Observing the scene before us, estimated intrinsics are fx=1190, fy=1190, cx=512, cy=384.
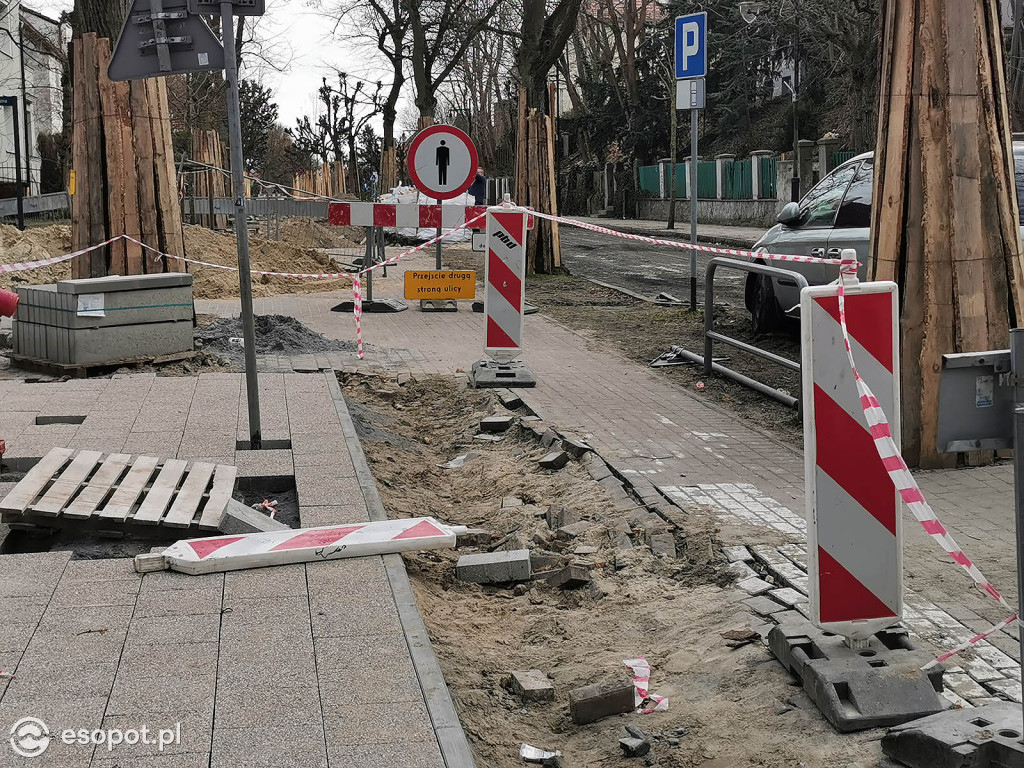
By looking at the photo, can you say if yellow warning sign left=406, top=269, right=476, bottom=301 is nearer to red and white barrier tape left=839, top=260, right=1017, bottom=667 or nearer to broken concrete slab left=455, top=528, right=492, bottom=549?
broken concrete slab left=455, top=528, right=492, bottom=549

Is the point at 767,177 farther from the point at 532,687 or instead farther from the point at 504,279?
the point at 532,687

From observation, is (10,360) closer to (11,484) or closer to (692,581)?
(11,484)

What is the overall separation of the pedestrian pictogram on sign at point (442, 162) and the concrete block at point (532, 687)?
31.4 ft

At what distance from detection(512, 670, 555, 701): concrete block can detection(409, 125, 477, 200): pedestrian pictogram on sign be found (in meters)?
9.58

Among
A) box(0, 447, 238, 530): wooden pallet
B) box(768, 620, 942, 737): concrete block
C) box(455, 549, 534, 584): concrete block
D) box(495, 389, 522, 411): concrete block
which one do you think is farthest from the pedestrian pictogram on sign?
box(768, 620, 942, 737): concrete block

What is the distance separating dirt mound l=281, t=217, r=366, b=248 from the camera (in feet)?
104

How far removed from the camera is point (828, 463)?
4.03 metres

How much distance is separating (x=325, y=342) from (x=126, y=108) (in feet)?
11.1

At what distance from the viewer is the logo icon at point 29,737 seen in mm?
3383

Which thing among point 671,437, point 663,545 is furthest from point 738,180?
point 663,545

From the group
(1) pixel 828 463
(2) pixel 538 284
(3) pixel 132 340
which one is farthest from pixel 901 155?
(2) pixel 538 284

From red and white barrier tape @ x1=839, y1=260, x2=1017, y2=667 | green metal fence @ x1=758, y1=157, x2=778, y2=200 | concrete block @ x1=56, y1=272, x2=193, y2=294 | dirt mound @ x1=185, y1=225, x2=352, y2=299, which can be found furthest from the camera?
green metal fence @ x1=758, y1=157, x2=778, y2=200

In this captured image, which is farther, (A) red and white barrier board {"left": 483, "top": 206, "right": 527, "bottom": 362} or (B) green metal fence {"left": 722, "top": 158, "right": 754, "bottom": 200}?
(B) green metal fence {"left": 722, "top": 158, "right": 754, "bottom": 200}

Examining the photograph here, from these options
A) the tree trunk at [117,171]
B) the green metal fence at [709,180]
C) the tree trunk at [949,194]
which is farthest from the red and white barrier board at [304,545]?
the green metal fence at [709,180]
